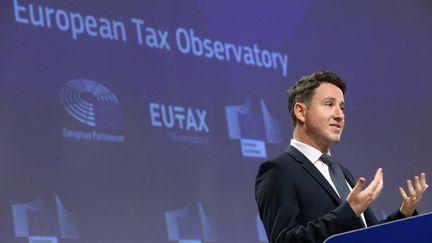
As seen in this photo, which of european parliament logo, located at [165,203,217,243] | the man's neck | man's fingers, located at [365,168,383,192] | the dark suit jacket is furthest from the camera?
european parliament logo, located at [165,203,217,243]

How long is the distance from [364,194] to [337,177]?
0.34 m

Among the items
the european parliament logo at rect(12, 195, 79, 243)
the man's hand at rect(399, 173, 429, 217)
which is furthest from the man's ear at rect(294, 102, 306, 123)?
the european parliament logo at rect(12, 195, 79, 243)

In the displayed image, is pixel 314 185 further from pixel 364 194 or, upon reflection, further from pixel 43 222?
pixel 43 222

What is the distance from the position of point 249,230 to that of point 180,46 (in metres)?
1.15

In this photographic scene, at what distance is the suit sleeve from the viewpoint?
1971 millimetres

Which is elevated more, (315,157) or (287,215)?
(315,157)

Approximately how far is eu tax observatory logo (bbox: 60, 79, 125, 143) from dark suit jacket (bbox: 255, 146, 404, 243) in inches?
81.8

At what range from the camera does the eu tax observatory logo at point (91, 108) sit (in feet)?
13.5

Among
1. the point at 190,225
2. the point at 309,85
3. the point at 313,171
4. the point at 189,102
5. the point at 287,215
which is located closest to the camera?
the point at 287,215

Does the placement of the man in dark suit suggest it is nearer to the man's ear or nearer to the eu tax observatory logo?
the man's ear

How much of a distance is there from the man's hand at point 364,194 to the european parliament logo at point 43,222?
2.26m

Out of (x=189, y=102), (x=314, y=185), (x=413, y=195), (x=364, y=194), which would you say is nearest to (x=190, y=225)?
(x=189, y=102)

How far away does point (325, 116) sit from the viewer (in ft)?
7.41

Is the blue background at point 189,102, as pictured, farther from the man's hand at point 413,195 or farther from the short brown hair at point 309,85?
the man's hand at point 413,195
